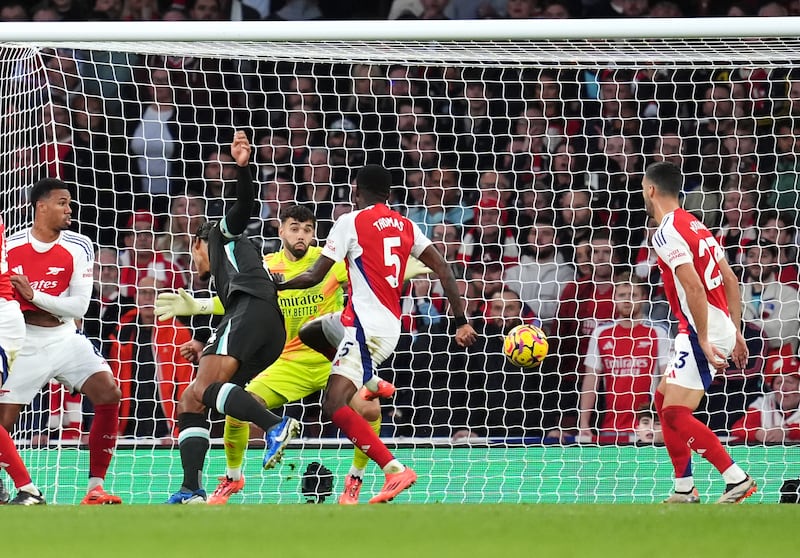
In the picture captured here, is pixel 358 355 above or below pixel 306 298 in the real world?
below

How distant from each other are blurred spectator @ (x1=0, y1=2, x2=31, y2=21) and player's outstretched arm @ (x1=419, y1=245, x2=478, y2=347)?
791cm

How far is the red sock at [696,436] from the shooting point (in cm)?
682

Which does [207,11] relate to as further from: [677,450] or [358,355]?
[677,450]

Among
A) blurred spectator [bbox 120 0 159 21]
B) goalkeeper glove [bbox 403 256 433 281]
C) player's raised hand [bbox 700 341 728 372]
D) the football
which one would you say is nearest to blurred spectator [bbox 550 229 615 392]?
goalkeeper glove [bbox 403 256 433 281]

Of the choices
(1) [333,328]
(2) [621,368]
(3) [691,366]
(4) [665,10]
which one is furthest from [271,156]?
(3) [691,366]

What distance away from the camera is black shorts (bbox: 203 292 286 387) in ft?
24.3

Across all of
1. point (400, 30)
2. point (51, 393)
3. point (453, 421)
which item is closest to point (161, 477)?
point (51, 393)

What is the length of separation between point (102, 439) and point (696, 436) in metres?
3.36

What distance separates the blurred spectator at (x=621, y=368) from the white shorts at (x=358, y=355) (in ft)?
10.5

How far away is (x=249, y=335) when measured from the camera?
292 inches

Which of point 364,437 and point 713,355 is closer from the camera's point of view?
point 713,355

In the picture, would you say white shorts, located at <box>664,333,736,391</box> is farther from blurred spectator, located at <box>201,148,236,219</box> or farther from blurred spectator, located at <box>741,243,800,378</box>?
blurred spectator, located at <box>201,148,236,219</box>

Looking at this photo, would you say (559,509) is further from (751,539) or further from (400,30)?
(400,30)

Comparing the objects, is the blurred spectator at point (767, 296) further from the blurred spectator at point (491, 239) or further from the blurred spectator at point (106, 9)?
the blurred spectator at point (106, 9)
